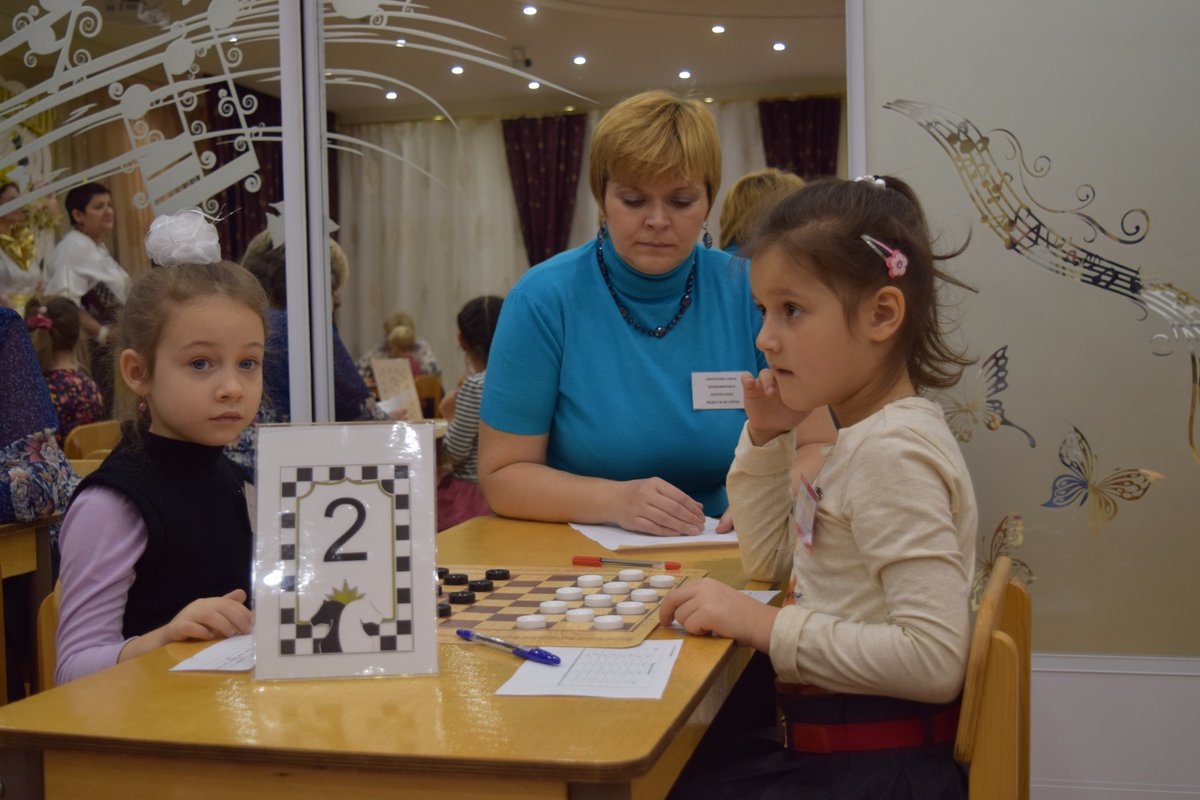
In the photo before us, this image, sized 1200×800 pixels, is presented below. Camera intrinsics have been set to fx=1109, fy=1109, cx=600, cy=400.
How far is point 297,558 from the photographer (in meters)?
1.13

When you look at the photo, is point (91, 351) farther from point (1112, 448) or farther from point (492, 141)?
point (1112, 448)

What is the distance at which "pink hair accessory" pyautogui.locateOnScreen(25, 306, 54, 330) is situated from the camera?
382 cm

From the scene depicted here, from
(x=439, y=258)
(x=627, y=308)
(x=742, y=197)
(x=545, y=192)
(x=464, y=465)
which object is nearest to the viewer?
(x=627, y=308)

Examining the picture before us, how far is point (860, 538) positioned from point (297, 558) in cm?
59

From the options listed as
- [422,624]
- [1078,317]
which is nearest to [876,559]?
[422,624]

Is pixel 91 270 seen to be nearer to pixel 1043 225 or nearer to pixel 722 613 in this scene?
pixel 1043 225

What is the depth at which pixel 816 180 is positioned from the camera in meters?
1.41

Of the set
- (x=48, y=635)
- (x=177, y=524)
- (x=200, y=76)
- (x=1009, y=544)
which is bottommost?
(x=1009, y=544)

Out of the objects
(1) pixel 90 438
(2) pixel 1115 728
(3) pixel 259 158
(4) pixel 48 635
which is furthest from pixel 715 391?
(1) pixel 90 438

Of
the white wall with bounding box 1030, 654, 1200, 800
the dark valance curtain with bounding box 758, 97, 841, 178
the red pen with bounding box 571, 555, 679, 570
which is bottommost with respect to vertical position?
the white wall with bounding box 1030, 654, 1200, 800

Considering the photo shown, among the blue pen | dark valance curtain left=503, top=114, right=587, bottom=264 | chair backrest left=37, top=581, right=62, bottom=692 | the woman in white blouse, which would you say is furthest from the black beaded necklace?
dark valance curtain left=503, top=114, right=587, bottom=264

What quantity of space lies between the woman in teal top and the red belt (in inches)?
32.8

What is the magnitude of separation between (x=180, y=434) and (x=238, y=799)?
0.80m

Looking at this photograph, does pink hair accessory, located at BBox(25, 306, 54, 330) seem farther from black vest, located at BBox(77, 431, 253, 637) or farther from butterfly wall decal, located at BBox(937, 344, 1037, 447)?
butterfly wall decal, located at BBox(937, 344, 1037, 447)
